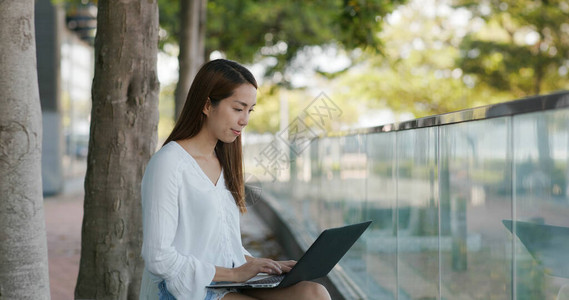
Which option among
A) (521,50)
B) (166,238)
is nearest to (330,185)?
(166,238)

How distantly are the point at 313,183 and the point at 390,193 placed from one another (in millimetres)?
4944

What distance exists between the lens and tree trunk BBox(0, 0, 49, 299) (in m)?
3.22

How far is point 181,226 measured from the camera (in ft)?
9.28

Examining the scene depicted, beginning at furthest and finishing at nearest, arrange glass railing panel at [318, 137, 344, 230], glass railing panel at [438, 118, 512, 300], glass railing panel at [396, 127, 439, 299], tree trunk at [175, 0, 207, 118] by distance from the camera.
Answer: tree trunk at [175, 0, 207, 118]
glass railing panel at [318, 137, 344, 230]
glass railing panel at [396, 127, 439, 299]
glass railing panel at [438, 118, 512, 300]

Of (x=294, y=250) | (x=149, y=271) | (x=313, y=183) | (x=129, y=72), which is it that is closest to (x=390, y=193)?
(x=129, y=72)

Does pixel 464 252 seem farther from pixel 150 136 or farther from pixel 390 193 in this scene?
pixel 150 136

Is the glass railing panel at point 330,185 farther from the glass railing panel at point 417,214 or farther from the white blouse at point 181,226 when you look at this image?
the white blouse at point 181,226

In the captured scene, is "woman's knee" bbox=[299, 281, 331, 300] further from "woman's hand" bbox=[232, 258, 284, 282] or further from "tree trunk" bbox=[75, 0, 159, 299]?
"tree trunk" bbox=[75, 0, 159, 299]

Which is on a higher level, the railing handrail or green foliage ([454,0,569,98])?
green foliage ([454,0,569,98])

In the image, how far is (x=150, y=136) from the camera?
15.8ft

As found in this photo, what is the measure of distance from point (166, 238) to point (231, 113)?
594 millimetres

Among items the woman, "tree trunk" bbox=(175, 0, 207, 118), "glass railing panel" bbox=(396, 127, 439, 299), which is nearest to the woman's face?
the woman

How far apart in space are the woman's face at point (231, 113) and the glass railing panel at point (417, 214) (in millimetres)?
1007

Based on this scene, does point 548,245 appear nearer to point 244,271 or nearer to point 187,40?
point 244,271
